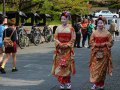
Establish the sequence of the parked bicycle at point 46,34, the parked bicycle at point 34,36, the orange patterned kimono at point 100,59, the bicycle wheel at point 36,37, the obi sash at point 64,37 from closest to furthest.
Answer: the orange patterned kimono at point 100,59 → the obi sash at point 64,37 → the parked bicycle at point 34,36 → the bicycle wheel at point 36,37 → the parked bicycle at point 46,34

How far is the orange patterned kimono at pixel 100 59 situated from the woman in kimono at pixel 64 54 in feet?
1.70

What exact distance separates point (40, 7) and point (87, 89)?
27.8 metres

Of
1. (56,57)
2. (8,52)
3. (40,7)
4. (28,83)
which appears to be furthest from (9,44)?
(40,7)

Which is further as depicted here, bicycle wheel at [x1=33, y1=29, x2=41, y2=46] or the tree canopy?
the tree canopy

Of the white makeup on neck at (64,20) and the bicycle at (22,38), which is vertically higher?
the white makeup on neck at (64,20)

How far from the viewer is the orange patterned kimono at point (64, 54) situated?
10.5 metres

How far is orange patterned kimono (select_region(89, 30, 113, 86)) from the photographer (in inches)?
413

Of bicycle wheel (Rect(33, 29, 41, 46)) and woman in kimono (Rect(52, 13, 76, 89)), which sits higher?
woman in kimono (Rect(52, 13, 76, 89))

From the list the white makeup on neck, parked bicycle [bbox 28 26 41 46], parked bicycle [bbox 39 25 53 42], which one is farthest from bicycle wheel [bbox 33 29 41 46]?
the white makeup on neck

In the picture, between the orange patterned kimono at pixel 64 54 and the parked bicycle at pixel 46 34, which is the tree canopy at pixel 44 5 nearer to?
the parked bicycle at pixel 46 34

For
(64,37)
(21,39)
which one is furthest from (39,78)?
(21,39)

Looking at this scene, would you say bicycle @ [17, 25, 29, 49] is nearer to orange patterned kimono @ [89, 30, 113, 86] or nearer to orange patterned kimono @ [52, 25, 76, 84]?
orange patterned kimono @ [52, 25, 76, 84]

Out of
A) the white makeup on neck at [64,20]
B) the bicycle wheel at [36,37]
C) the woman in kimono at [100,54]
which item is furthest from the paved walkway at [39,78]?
the bicycle wheel at [36,37]

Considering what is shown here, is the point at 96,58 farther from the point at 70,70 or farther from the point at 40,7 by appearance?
the point at 40,7
